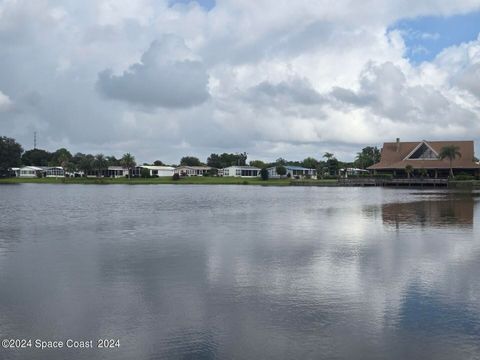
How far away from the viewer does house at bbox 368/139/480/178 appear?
312 feet

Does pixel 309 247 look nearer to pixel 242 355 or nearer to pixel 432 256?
pixel 432 256

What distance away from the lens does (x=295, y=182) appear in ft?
361

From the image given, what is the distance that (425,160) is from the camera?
327 feet

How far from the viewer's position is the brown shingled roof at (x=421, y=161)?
313ft

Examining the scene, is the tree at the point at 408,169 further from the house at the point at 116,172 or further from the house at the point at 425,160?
the house at the point at 116,172

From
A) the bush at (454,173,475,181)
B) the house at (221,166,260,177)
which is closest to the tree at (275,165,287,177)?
the house at (221,166,260,177)

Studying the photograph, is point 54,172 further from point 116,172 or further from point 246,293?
point 246,293

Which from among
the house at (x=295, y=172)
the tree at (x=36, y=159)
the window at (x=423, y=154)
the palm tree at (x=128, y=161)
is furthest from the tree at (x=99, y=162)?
the window at (x=423, y=154)

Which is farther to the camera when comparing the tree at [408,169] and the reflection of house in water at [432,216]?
the tree at [408,169]

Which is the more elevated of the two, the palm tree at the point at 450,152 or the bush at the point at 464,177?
the palm tree at the point at 450,152

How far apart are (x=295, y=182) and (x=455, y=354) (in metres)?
101

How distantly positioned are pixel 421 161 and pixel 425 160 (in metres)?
0.82

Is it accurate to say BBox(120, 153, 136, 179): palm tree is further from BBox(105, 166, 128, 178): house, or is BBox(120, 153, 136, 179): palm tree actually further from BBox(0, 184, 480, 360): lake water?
BBox(0, 184, 480, 360): lake water

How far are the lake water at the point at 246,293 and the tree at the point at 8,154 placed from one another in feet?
416
